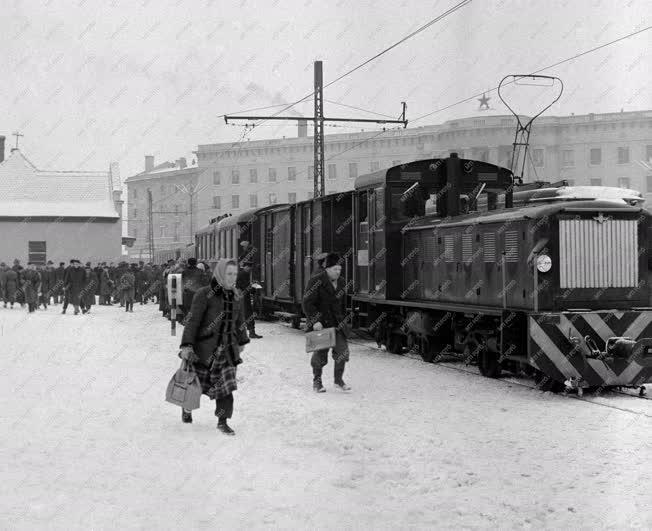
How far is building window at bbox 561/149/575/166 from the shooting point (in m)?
79.8

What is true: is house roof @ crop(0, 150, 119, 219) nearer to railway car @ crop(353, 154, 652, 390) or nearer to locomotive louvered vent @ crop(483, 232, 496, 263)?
railway car @ crop(353, 154, 652, 390)

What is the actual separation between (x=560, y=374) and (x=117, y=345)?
9435mm

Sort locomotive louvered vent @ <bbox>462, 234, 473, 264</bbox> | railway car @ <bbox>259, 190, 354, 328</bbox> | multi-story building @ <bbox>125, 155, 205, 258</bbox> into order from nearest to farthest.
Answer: locomotive louvered vent @ <bbox>462, 234, 473, 264</bbox>, railway car @ <bbox>259, 190, 354, 328</bbox>, multi-story building @ <bbox>125, 155, 205, 258</bbox>

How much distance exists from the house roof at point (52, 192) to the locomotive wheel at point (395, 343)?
3741 centimetres

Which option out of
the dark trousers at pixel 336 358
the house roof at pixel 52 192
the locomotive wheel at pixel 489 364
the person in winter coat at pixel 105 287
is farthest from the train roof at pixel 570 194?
the house roof at pixel 52 192

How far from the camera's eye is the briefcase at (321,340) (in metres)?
12.0

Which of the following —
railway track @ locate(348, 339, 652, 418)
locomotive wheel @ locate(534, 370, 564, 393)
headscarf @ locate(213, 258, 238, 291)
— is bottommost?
railway track @ locate(348, 339, 652, 418)

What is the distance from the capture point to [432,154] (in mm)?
81438

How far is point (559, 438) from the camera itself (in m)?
8.94

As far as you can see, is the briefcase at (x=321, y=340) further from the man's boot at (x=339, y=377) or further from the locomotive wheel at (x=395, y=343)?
the locomotive wheel at (x=395, y=343)

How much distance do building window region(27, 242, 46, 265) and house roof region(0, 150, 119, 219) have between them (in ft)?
5.33

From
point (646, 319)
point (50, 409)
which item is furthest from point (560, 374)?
point (50, 409)

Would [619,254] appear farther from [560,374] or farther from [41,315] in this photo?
[41,315]

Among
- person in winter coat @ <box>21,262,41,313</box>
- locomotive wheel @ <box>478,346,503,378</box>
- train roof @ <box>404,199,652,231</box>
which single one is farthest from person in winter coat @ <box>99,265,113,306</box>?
locomotive wheel @ <box>478,346,503,378</box>
